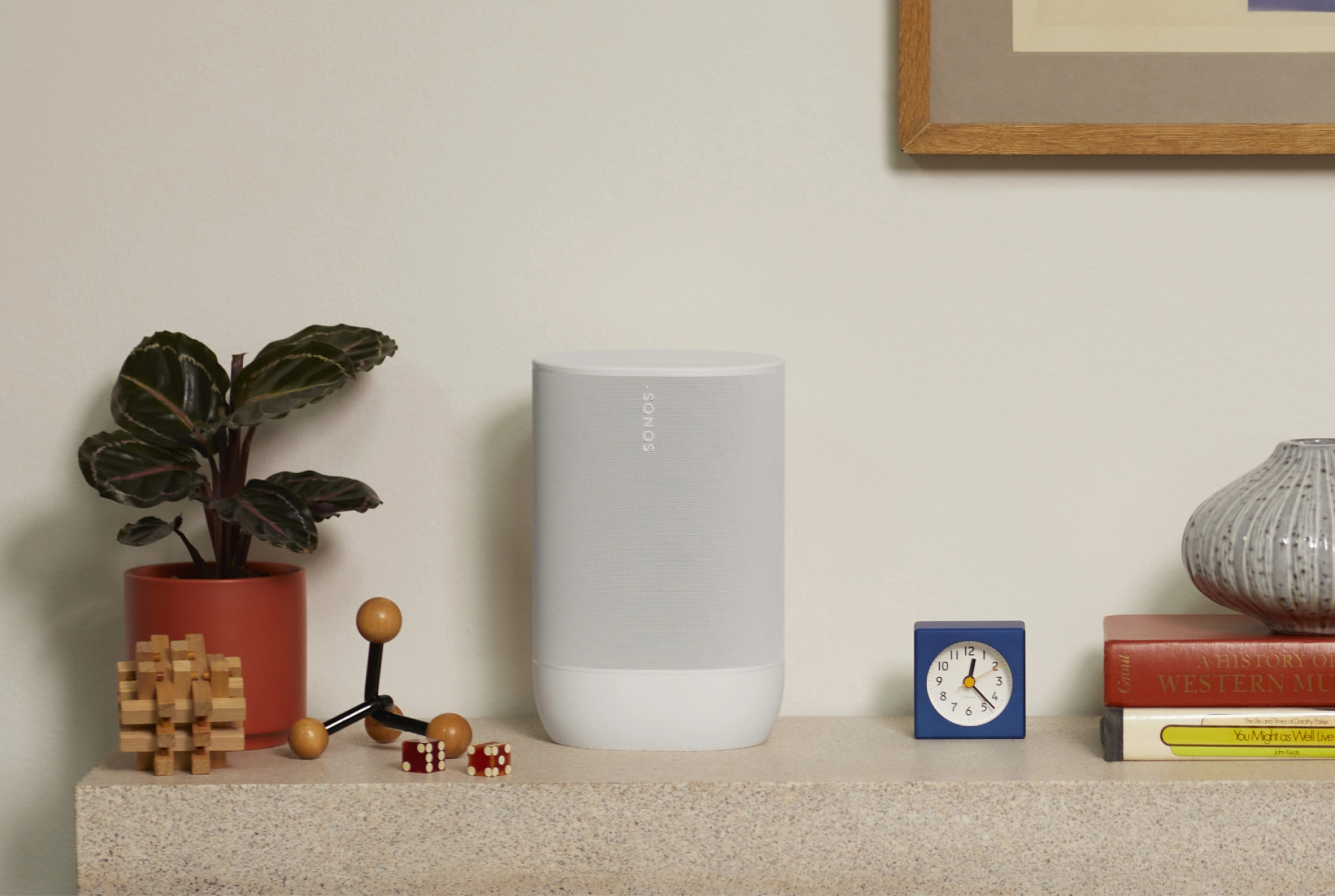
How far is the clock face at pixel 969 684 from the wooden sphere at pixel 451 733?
1.34ft

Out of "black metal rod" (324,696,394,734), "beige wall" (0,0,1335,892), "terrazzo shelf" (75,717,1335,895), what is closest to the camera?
"terrazzo shelf" (75,717,1335,895)

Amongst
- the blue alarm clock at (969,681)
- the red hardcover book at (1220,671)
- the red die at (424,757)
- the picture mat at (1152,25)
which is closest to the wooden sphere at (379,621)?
the red die at (424,757)

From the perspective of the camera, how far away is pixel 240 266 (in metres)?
1.19

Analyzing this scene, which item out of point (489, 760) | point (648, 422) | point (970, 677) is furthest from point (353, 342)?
point (970, 677)

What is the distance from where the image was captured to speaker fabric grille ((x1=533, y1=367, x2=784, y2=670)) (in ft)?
3.36

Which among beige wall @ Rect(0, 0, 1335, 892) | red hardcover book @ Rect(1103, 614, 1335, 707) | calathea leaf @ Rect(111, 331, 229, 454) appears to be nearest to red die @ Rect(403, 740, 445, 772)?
beige wall @ Rect(0, 0, 1335, 892)

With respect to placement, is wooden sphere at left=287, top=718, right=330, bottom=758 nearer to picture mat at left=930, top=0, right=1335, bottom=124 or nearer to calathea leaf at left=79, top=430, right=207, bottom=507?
calathea leaf at left=79, top=430, right=207, bottom=507

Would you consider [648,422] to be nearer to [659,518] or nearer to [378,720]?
[659,518]

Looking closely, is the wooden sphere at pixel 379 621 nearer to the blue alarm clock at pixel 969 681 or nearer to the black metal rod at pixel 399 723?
the black metal rod at pixel 399 723

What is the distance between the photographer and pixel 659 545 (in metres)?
1.03

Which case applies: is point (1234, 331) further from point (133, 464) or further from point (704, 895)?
point (133, 464)

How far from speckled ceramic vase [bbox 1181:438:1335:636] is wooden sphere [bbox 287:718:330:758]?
0.76 metres

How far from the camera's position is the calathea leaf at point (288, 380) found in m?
1.03

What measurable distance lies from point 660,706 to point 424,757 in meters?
0.20
